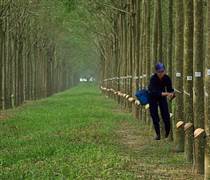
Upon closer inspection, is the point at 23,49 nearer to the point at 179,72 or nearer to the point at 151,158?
the point at 179,72

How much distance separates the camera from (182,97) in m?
14.6

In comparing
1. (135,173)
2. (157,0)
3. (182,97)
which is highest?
(157,0)

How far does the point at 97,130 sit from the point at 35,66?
3599cm

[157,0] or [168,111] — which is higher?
[157,0]

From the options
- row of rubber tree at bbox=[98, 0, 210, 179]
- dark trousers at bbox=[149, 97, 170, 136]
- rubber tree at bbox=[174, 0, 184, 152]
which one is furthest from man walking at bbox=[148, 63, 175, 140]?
rubber tree at bbox=[174, 0, 184, 152]

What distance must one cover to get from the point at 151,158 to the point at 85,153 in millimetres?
1460

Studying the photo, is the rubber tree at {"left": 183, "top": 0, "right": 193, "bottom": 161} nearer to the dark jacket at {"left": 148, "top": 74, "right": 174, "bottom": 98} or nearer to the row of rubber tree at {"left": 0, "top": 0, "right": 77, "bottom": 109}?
the dark jacket at {"left": 148, "top": 74, "right": 174, "bottom": 98}

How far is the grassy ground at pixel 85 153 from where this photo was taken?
1087 centimetres

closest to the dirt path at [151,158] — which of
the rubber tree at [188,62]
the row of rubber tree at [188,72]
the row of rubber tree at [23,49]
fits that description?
the row of rubber tree at [188,72]

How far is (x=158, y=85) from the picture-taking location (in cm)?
1619

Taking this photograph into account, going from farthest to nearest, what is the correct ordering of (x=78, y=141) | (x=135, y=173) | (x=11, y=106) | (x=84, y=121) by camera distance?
1. (x=11, y=106)
2. (x=84, y=121)
3. (x=78, y=141)
4. (x=135, y=173)

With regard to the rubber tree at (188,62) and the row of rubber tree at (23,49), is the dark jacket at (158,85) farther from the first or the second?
the row of rubber tree at (23,49)

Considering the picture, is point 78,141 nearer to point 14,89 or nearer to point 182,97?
point 182,97

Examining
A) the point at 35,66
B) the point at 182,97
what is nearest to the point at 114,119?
the point at 182,97
